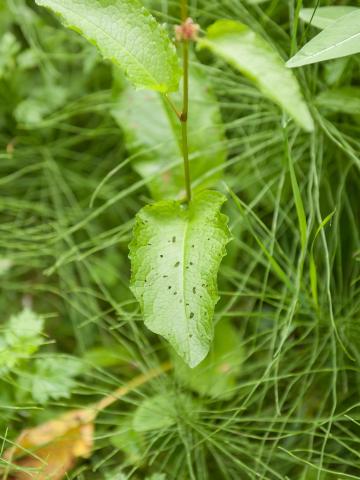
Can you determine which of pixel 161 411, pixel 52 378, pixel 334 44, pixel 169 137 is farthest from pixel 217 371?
pixel 334 44

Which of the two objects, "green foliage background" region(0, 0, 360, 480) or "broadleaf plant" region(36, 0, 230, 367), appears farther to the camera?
"green foliage background" region(0, 0, 360, 480)

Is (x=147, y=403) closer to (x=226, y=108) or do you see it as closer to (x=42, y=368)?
(x=42, y=368)

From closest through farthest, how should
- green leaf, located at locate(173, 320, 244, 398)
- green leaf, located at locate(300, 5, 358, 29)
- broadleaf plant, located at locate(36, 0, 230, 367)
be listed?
broadleaf plant, located at locate(36, 0, 230, 367), green leaf, located at locate(300, 5, 358, 29), green leaf, located at locate(173, 320, 244, 398)

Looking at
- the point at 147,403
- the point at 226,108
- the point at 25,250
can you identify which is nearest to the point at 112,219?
the point at 25,250

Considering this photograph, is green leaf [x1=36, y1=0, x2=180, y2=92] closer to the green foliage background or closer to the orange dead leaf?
the green foliage background

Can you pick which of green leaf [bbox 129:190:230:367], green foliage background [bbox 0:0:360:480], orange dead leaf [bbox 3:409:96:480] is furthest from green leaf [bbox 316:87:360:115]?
orange dead leaf [bbox 3:409:96:480]

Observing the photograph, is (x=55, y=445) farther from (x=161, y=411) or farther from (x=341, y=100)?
(x=341, y=100)
